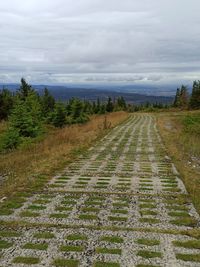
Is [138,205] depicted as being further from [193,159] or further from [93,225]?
Result: [193,159]

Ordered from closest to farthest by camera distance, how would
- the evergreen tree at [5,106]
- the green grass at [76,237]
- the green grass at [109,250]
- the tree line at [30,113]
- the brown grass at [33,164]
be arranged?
the green grass at [109,250] → the green grass at [76,237] → the brown grass at [33,164] → the tree line at [30,113] → the evergreen tree at [5,106]

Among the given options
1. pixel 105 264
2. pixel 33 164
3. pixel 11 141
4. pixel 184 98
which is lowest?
pixel 11 141

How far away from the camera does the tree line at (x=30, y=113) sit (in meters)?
23.1

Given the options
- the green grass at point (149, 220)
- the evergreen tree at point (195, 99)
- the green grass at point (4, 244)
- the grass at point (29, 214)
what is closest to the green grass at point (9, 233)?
the green grass at point (4, 244)

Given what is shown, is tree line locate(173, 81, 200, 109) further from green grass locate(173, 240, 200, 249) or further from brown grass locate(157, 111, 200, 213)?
green grass locate(173, 240, 200, 249)

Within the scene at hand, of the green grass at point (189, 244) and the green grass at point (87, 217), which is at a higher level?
the green grass at point (189, 244)

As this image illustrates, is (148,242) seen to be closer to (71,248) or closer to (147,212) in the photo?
(71,248)

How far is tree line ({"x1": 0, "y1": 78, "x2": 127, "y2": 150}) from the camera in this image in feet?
75.7

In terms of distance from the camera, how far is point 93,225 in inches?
299

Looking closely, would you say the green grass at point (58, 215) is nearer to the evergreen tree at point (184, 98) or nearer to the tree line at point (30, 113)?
the tree line at point (30, 113)

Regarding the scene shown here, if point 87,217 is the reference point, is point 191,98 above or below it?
above

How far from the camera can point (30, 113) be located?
28.1 m

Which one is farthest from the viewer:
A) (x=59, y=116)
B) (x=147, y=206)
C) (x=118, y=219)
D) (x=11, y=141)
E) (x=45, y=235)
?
(x=59, y=116)

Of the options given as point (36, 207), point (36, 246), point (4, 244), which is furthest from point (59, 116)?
point (36, 246)
